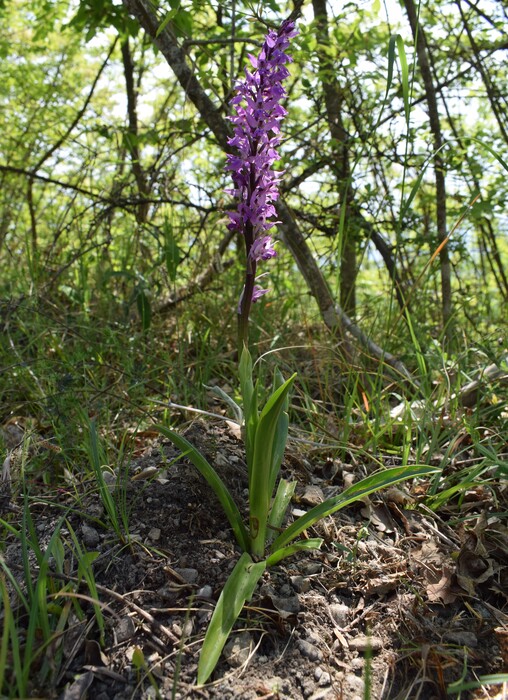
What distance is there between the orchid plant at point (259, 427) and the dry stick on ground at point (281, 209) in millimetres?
920

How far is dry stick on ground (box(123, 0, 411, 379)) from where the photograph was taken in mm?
2678

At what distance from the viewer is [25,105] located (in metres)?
5.11

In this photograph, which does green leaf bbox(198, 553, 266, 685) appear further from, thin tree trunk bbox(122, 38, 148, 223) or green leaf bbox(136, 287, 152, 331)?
thin tree trunk bbox(122, 38, 148, 223)

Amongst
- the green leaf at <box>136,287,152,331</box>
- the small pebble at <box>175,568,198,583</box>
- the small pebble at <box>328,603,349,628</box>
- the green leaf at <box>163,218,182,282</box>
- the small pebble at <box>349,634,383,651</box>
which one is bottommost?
the small pebble at <box>349,634,383,651</box>

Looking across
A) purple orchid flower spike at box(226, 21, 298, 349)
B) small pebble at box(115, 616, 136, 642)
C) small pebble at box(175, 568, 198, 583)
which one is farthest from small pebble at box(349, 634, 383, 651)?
purple orchid flower spike at box(226, 21, 298, 349)

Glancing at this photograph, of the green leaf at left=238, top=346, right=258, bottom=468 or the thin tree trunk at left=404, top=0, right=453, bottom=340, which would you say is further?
the thin tree trunk at left=404, top=0, right=453, bottom=340

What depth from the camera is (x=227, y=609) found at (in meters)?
1.32

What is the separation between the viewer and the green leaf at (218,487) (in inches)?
59.1

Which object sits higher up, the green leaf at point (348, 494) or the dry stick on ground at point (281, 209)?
the dry stick on ground at point (281, 209)

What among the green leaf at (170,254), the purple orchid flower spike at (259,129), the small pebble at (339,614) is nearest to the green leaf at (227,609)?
the small pebble at (339,614)

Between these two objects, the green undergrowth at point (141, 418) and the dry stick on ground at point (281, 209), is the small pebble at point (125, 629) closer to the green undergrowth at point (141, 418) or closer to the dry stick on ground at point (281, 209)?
the green undergrowth at point (141, 418)

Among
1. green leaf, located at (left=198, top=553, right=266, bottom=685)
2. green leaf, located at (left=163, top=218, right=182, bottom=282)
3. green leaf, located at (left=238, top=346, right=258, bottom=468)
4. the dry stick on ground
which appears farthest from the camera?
green leaf, located at (left=163, top=218, right=182, bottom=282)

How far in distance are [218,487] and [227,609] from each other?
329 millimetres

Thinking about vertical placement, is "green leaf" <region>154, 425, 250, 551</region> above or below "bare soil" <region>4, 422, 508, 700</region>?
above
